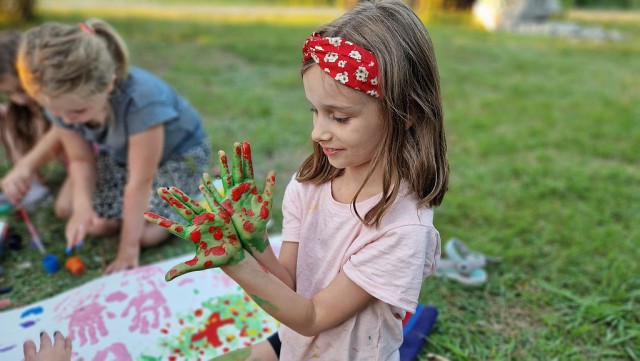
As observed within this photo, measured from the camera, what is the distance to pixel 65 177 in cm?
344

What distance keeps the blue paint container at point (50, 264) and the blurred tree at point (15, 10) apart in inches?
242

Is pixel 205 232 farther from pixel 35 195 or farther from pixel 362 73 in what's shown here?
pixel 35 195

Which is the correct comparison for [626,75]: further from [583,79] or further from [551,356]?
[551,356]

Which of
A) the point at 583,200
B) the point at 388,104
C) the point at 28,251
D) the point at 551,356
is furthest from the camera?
the point at 583,200

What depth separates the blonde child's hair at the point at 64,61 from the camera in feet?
7.12

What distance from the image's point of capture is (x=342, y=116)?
1.33 m

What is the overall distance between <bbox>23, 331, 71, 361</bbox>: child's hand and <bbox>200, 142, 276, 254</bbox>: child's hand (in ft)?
2.95

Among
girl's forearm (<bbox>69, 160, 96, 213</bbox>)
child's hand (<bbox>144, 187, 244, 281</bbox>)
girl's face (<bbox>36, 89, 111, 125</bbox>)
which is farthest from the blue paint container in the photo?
child's hand (<bbox>144, 187, 244, 281</bbox>)

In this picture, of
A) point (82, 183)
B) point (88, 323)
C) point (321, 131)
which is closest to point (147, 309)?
point (88, 323)

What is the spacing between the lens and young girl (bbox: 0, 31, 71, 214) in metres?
2.72

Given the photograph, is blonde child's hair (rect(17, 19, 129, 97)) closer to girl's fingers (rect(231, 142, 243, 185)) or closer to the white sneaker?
the white sneaker

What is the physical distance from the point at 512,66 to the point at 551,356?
16.0 ft

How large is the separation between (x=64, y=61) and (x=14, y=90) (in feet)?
2.66

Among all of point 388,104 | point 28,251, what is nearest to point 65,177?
point 28,251
